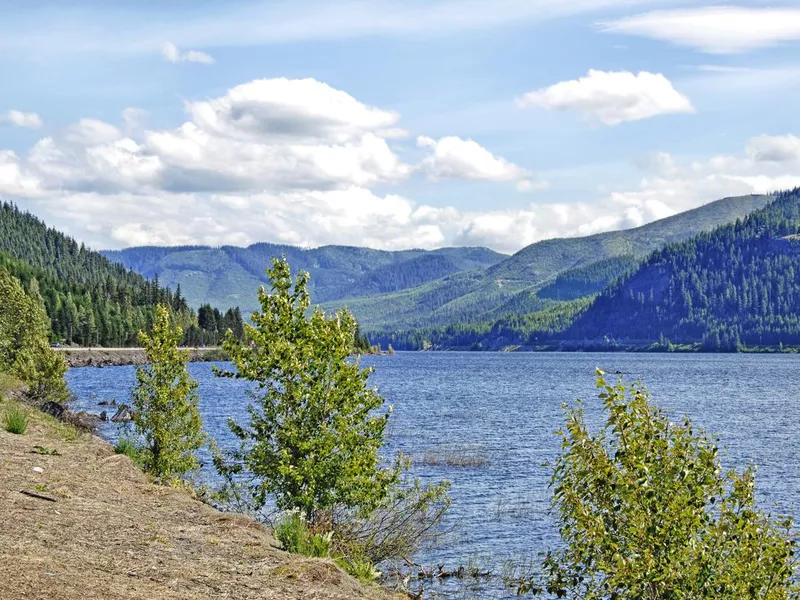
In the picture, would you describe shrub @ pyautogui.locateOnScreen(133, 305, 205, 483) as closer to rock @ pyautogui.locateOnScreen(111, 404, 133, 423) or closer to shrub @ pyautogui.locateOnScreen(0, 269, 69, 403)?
shrub @ pyautogui.locateOnScreen(0, 269, 69, 403)

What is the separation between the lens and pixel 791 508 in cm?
4416

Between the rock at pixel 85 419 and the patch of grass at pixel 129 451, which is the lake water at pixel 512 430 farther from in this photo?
the patch of grass at pixel 129 451

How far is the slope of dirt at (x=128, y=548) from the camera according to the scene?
42.7ft

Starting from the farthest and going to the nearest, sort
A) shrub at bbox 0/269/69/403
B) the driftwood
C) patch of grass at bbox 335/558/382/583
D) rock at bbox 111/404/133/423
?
1. rock at bbox 111/404/133/423
2. shrub at bbox 0/269/69/403
3. patch of grass at bbox 335/558/382/583
4. the driftwood

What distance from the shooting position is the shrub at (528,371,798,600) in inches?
619

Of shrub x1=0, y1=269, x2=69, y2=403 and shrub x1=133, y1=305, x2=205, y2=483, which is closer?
shrub x1=133, y1=305, x2=205, y2=483

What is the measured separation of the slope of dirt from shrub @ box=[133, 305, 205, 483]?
9.19 meters

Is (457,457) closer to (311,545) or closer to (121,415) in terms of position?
(121,415)

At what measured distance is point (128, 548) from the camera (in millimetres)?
16000

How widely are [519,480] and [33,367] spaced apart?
120 ft

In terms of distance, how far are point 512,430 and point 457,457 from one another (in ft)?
75.2

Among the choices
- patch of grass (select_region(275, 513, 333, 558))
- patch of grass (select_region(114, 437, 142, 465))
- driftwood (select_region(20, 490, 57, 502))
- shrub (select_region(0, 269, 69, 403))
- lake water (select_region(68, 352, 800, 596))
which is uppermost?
shrub (select_region(0, 269, 69, 403))

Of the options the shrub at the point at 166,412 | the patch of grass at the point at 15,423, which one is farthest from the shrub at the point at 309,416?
the patch of grass at the point at 15,423

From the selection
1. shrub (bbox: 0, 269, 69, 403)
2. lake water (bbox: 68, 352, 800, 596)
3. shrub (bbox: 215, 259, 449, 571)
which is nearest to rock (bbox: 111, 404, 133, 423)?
lake water (bbox: 68, 352, 800, 596)
